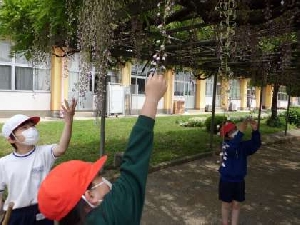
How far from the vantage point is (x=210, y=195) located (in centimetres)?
646

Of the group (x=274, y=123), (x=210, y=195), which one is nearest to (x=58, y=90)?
(x=274, y=123)

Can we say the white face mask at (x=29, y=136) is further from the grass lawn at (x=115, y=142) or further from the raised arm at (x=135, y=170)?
the grass lawn at (x=115, y=142)

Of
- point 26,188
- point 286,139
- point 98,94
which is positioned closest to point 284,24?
point 98,94

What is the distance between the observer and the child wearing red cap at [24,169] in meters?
2.98

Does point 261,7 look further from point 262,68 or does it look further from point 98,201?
point 262,68

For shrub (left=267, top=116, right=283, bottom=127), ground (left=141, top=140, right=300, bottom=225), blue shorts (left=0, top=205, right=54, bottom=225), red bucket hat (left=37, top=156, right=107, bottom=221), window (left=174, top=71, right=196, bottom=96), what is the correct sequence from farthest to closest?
window (left=174, top=71, right=196, bottom=96)
shrub (left=267, top=116, right=283, bottom=127)
ground (left=141, top=140, right=300, bottom=225)
blue shorts (left=0, top=205, right=54, bottom=225)
red bucket hat (left=37, top=156, right=107, bottom=221)

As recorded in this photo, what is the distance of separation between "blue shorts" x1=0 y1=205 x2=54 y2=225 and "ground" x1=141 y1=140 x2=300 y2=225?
7.54ft

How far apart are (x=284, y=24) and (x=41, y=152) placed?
9.34 ft

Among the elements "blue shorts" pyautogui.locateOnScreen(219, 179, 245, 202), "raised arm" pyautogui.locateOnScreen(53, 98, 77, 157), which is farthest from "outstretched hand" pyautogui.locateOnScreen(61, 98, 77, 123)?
"blue shorts" pyautogui.locateOnScreen(219, 179, 245, 202)

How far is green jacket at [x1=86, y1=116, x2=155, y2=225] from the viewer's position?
5.77 feet

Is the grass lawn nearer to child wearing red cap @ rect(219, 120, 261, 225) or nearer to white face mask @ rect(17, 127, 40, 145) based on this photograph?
child wearing red cap @ rect(219, 120, 261, 225)

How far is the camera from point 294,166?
9.45 metres

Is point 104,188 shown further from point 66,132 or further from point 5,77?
point 5,77

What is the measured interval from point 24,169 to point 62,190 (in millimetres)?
1502
